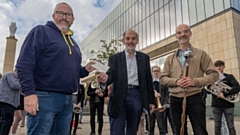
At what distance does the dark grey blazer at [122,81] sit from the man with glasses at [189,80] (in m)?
0.31

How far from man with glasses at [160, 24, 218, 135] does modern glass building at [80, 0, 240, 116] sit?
1180 cm

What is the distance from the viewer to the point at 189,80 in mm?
2775

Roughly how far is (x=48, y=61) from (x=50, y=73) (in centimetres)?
13

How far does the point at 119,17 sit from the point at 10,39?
59.7 ft

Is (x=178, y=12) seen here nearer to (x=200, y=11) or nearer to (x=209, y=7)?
(x=200, y=11)

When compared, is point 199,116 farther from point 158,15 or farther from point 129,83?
point 158,15

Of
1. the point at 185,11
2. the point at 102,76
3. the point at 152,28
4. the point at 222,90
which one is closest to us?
the point at 102,76

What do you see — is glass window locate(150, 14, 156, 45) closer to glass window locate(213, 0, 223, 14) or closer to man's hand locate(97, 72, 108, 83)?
glass window locate(213, 0, 223, 14)

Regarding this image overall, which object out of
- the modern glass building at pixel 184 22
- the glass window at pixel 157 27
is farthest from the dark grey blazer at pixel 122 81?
the glass window at pixel 157 27

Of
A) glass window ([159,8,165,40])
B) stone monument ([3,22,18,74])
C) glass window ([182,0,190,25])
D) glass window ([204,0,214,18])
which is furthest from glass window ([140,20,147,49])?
stone monument ([3,22,18,74])

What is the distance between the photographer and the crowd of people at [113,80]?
210 cm


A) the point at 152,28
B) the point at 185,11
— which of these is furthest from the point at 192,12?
the point at 152,28

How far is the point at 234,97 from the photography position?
17.3 feet

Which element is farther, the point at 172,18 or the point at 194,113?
the point at 172,18
